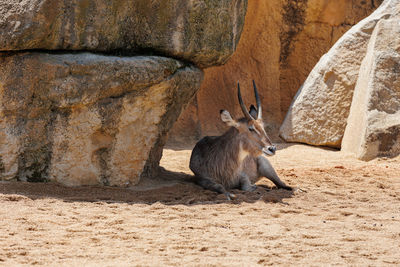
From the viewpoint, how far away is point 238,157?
701 centimetres

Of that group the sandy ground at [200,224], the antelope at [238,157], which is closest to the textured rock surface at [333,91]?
the sandy ground at [200,224]

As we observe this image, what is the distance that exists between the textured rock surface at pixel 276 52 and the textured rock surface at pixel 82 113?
18.1ft

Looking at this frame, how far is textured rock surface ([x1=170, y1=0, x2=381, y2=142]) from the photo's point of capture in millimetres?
12039

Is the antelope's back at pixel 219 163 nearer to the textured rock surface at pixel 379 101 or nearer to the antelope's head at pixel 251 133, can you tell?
the antelope's head at pixel 251 133

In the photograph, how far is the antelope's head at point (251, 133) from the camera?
21.8ft

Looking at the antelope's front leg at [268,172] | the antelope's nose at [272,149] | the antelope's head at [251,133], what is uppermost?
the antelope's head at [251,133]

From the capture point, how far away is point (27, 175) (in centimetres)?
582

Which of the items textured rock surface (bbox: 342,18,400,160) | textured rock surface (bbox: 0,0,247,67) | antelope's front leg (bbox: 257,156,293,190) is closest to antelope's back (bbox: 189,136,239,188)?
antelope's front leg (bbox: 257,156,293,190)

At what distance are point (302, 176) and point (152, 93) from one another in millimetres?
2663

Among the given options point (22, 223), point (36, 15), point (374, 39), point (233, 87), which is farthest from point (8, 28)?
point (233, 87)

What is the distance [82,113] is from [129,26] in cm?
117

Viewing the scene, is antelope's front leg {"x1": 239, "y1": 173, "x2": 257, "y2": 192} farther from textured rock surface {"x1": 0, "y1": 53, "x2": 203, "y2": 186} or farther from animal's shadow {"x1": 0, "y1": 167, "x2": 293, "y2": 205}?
textured rock surface {"x1": 0, "y1": 53, "x2": 203, "y2": 186}

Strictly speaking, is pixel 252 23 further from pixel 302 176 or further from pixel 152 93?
pixel 152 93

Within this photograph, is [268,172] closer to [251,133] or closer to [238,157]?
[238,157]
